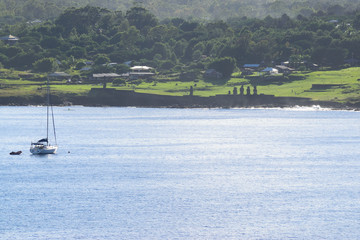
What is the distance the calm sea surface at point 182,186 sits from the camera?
220 ft

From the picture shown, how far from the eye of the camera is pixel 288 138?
148750 millimetres

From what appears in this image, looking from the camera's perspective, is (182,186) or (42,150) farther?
(42,150)

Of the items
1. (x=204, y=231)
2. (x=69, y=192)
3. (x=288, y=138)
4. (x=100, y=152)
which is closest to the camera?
(x=204, y=231)

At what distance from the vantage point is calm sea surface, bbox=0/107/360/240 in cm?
6719

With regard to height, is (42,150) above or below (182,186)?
above

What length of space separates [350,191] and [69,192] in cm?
3275

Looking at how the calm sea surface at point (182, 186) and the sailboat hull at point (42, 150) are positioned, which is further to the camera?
the sailboat hull at point (42, 150)

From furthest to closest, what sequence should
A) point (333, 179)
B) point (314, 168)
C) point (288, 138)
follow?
point (288, 138) → point (314, 168) → point (333, 179)

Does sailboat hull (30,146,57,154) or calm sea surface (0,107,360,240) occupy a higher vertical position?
sailboat hull (30,146,57,154)

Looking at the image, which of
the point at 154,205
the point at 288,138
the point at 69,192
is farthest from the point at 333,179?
the point at 288,138

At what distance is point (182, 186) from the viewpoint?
289 feet

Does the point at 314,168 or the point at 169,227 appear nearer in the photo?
the point at 169,227

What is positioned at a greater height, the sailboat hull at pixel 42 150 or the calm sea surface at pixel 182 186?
the sailboat hull at pixel 42 150

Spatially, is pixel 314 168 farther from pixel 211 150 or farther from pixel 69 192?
pixel 69 192
